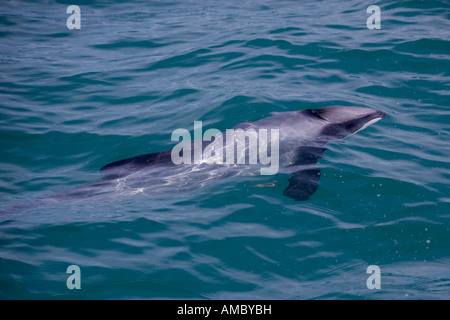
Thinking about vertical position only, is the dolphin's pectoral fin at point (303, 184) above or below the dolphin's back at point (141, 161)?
below

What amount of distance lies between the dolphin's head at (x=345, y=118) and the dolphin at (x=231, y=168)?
0.02 meters

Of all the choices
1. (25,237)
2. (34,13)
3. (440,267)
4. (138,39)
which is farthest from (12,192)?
(34,13)

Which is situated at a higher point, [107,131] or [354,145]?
[107,131]

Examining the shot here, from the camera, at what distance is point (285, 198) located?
9453 mm


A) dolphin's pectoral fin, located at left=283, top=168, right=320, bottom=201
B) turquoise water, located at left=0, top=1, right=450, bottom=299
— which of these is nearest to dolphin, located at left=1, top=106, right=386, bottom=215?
dolphin's pectoral fin, located at left=283, top=168, right=320, bottom=201

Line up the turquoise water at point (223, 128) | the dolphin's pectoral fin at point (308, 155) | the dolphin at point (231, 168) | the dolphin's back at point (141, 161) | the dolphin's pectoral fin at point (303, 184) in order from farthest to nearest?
the dolphin's pectoral fin at point (308, 155) → the dolphin's back at point (141, 161) → the dolphin at point (231, 168) → the dolphin's pectoral fin at point (303, 184) → the turquoise water at point (223, 128)

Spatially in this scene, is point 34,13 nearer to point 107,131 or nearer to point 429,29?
point 107,131

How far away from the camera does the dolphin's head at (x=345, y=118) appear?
447 inches

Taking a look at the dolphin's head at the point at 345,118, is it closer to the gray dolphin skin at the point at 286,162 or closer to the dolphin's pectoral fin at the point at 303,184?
the gray dolphin skin at the point at 286,162

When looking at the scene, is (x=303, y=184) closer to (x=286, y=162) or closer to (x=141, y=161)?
(x=286, y=162)

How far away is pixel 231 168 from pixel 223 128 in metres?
2.12

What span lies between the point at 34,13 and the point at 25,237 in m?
13.9

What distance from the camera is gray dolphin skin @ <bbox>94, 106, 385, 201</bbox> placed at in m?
9.70

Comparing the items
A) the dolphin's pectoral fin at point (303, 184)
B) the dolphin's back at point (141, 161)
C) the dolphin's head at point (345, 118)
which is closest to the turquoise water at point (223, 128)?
the dolphin's pectoral fin at point (303, 184)
